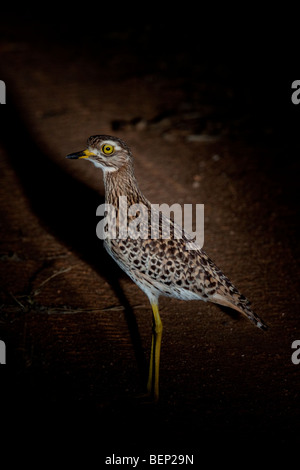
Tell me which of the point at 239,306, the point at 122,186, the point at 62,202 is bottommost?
the point at 239,306

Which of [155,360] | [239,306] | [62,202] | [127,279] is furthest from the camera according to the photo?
[62,202]

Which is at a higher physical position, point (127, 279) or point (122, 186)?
point (122, 186)

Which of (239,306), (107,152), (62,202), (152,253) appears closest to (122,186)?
(107,152)

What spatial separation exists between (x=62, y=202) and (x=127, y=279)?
1348 millimetres

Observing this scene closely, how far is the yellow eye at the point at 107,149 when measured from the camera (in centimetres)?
348

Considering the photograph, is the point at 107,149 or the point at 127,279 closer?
the point at 107,149

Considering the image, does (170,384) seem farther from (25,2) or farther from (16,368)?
(25,2)

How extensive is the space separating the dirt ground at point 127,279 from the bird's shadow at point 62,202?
0.06ft

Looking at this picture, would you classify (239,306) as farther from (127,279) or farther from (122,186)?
(127,279)

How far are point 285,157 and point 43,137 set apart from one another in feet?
9.19

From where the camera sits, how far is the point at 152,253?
3.40 meters

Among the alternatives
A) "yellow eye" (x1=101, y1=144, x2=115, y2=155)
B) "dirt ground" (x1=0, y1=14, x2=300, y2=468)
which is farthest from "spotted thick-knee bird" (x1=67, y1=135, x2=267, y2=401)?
"dirt ground" (x1=0, y1=14, x2=300, y2=468)

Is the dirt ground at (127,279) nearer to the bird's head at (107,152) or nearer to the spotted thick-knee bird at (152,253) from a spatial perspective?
the spotted thick-knee bird at (152,253)
